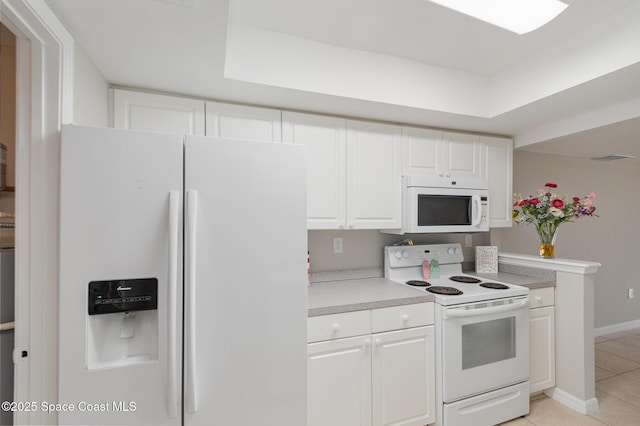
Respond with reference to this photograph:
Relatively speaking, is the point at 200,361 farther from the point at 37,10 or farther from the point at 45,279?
the point at 37,10

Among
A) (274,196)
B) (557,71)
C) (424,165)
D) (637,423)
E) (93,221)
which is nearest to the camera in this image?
(93,221)

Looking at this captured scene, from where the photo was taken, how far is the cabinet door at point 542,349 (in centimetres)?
219

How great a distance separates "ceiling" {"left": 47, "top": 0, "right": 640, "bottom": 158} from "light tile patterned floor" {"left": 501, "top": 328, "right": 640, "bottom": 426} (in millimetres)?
2013

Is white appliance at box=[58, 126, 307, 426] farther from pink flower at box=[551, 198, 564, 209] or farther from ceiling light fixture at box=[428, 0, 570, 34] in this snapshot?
pink flower at box=[551, 198, 564, 209]

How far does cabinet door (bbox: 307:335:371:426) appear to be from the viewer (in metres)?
1.62

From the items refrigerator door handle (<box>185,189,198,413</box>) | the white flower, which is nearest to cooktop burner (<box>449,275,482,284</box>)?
the white flower

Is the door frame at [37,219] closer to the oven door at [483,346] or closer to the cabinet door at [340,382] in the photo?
the cabinet door at [340,382]

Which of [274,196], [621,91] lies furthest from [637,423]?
[274,196]

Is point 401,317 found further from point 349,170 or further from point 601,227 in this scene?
point 601,227

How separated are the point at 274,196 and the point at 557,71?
1879mm

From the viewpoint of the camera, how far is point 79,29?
3.89 feet

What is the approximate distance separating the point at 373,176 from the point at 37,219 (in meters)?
1.82

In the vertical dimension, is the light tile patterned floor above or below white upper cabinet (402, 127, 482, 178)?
below

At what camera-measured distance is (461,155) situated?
250 centimetres
